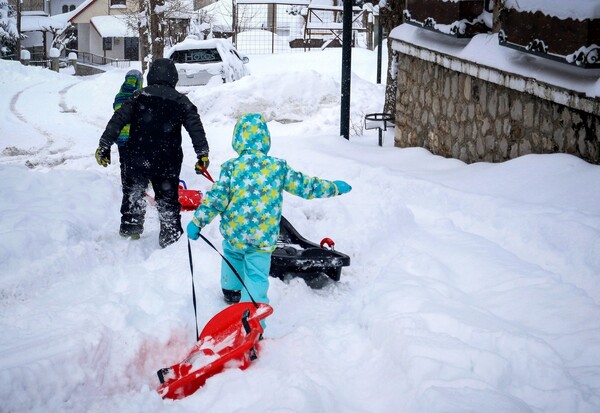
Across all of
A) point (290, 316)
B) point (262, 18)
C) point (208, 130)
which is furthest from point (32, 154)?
point (262, 18)

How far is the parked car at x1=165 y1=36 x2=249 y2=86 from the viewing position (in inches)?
767

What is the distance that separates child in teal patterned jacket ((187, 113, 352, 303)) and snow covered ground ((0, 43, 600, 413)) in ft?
1.63

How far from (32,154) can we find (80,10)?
44.0 meters

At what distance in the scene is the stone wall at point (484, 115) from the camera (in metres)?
6.25

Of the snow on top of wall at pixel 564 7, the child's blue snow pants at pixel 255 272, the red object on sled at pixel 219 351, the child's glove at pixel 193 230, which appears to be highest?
the snow on top of wall at pixel 564 7

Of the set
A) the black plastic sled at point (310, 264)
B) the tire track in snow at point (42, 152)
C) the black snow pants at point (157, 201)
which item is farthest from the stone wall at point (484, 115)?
the tire track in snow at point (42, 152)

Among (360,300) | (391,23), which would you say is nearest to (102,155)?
(360,300)

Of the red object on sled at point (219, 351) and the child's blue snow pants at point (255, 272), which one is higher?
the child's blue snow pants at point (255, 272)

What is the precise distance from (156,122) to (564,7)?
388 centimetres

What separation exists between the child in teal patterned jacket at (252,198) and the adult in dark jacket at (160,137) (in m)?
1.39

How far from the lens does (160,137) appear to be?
5.89 metres

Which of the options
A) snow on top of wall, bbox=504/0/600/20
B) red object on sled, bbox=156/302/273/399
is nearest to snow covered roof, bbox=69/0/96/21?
snow on top of wall, bbox=504/0/600/20

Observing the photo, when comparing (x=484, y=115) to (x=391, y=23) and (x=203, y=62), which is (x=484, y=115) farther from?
(x=203, y=62)

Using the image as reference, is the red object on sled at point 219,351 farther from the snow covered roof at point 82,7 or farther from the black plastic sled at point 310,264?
the snow covered roof at point 82,7
